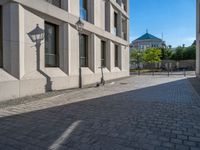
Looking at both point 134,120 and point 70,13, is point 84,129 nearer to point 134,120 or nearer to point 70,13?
point 134,120

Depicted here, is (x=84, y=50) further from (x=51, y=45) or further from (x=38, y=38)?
(x=38, y=38)

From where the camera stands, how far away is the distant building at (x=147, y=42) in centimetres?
9318

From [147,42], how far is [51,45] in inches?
3399

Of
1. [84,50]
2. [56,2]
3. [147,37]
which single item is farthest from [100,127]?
[147,37]

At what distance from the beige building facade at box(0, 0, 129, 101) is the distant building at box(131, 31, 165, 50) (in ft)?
250

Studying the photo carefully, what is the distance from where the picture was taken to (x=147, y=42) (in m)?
94.6

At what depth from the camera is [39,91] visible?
10.6 meters

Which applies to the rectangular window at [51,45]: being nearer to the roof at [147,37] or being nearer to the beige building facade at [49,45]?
the beige building facade at [49,45]

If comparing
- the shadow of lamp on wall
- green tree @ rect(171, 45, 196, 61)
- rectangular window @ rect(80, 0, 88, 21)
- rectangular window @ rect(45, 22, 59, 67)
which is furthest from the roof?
the shadow of lamp on wall

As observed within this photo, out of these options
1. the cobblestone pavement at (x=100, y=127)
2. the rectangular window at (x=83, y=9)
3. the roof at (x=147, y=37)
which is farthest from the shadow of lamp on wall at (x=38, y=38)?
the roof at (x=147, y=37)

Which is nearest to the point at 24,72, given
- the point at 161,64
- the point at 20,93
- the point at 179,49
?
the point at 20,93

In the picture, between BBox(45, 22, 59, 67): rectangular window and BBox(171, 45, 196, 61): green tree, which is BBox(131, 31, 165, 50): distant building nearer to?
BBox(171, 45, 196, 61): green tree

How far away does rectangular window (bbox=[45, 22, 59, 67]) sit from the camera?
12.1 meters

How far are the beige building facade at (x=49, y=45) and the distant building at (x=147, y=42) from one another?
250 ft
